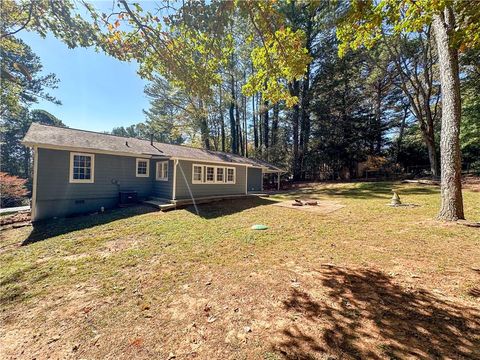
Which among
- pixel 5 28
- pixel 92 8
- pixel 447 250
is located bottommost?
pixel 447 250

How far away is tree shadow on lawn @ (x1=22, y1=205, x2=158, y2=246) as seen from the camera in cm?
691

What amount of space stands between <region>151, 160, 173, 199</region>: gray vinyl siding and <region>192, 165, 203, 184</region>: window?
3.79ft

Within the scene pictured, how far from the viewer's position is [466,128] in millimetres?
16375

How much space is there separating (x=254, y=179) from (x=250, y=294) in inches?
531

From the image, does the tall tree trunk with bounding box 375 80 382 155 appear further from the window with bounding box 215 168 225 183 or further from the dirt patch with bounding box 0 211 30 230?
the dirt patch with bounding box 0 211 30 230

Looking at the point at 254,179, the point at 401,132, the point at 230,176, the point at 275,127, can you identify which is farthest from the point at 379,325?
the point at 401,132

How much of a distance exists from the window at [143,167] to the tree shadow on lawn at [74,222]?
7.42 ft

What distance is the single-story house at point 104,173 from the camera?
344 inches

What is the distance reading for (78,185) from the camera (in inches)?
373

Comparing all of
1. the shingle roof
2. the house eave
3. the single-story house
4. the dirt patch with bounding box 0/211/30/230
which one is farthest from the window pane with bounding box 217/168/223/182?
the dirt patch with bounding box 0/211/30/230

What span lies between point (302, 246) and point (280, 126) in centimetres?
2191

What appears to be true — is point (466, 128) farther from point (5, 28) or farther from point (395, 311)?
point (5, 28)

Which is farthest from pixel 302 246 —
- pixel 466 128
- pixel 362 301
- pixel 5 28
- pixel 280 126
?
pixel 280 126

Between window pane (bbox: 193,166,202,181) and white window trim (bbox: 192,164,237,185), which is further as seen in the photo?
white window trim (bbox: 192,164,237,185)
